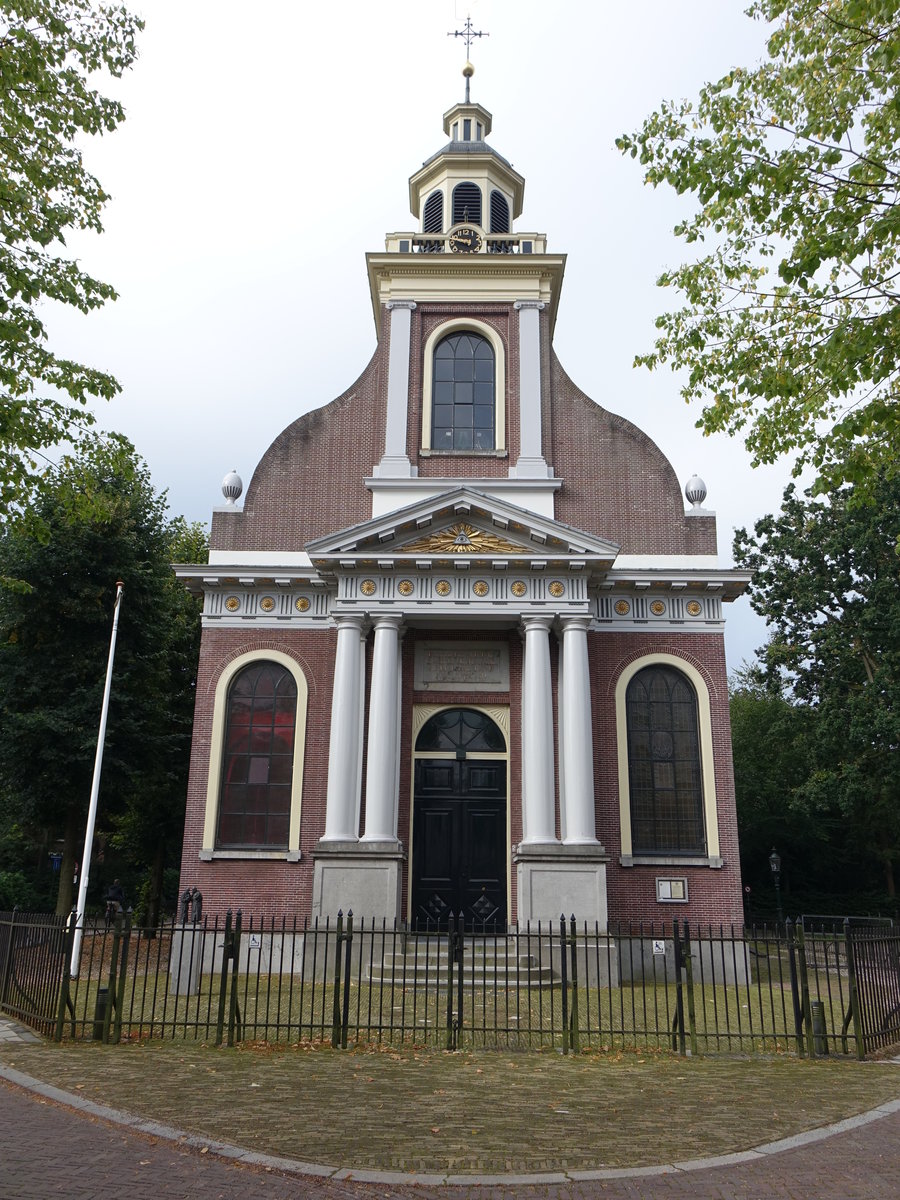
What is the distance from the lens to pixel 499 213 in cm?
2586

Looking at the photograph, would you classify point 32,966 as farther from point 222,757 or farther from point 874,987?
point 874,987

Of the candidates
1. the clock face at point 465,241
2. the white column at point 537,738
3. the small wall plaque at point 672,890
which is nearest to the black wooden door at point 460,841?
the white column at point 537,738

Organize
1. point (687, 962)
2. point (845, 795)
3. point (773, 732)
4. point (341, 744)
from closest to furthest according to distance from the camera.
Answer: point (687, 962) < point (341, 744) < point (845, 795) < point (773, 732)

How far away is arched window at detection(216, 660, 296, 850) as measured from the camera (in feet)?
65.2

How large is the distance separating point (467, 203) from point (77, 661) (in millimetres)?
15369

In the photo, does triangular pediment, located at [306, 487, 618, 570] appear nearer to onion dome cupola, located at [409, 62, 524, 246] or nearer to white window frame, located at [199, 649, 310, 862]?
white window frame, located at [199, 649, 310, 862]

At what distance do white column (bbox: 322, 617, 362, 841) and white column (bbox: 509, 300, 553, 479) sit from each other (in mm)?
5451

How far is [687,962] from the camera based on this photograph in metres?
10.6

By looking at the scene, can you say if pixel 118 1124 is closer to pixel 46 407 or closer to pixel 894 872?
pixel 46 407

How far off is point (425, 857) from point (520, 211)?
1766 centimetres

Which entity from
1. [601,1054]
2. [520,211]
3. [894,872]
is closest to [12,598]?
[520,211]

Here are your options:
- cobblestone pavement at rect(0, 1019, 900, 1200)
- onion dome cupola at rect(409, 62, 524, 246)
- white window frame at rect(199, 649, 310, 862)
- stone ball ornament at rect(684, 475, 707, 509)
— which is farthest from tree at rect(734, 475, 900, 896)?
cobblestone pavement at rect(0, 1019, 900, 1200)

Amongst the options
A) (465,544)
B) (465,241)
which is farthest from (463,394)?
(465,544)

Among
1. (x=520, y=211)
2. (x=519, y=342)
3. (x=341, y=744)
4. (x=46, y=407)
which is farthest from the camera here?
(x=520, y=211)
